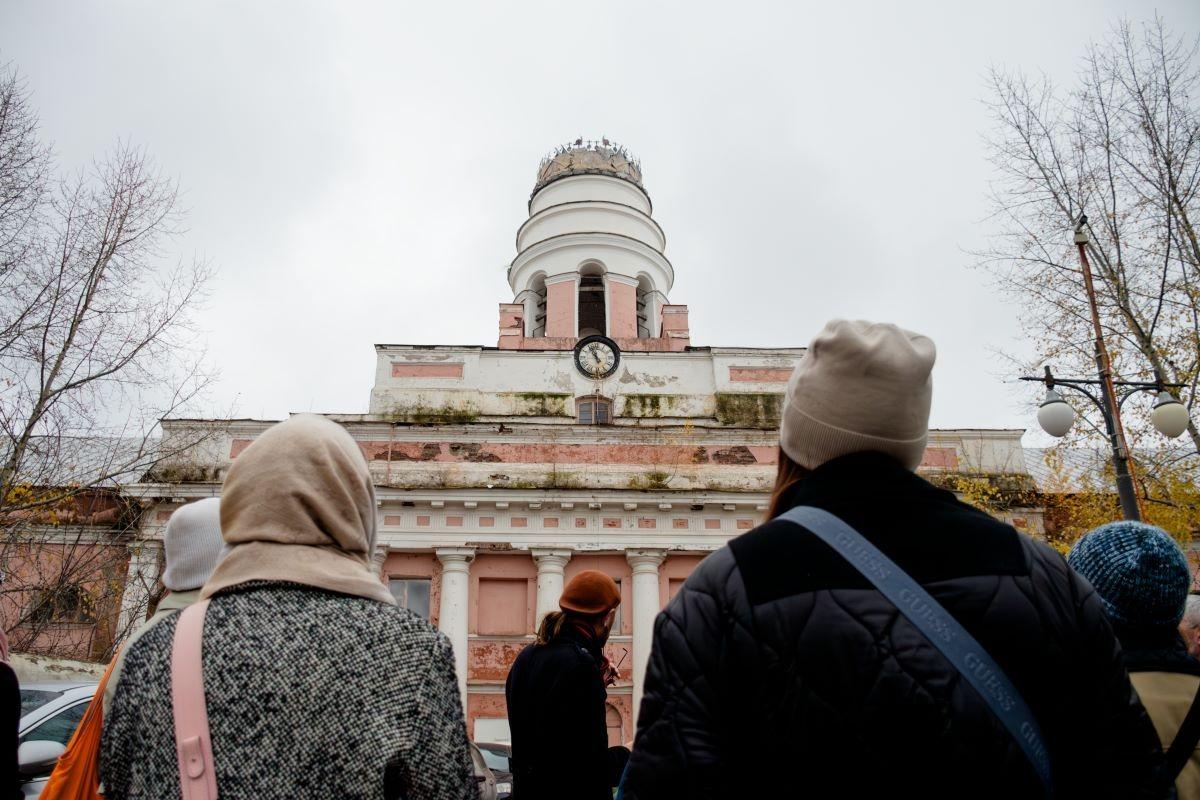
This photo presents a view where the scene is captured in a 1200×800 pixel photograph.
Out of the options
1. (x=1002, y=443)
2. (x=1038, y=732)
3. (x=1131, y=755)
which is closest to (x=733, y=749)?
(x=1038, y=732)

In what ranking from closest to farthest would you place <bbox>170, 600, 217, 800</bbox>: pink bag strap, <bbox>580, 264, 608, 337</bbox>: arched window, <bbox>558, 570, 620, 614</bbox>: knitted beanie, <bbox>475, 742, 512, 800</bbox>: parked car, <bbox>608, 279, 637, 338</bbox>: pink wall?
<bbox>170, 600, 217, 800</bbox>: pink bag strap
<bbox>558, 570, 620, 614</bbox>: knitted beanie
<bbox>475, 742, 512, 800</bbox>: parked car
<bbox>608, 279, 637, 338</bbox>: pink wall
<bbox>580, 264, 608, 337</bbox>: arched window

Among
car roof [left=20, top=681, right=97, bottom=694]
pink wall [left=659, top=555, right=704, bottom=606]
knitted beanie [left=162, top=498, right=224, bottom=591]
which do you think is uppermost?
pink wall [left=659, top=555, right=704, bottom=606]

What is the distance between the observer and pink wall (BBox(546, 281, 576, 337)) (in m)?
24.2

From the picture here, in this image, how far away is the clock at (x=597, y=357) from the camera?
21688mm

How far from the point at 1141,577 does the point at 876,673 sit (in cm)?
152

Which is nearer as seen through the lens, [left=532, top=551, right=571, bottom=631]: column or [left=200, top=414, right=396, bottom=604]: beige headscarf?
[left=200, top=414, right=396, bottom=604]: beige headscarf

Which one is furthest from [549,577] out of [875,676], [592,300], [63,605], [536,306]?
[875,676]

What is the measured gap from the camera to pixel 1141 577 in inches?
99.3

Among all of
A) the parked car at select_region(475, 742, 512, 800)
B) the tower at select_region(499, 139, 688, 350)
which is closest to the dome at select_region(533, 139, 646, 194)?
the tower at select_region(499, 139, 688, 350)

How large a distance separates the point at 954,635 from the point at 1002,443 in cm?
2174

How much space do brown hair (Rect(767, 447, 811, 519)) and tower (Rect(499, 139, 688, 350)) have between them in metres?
21.2

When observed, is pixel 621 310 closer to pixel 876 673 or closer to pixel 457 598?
pixel 457 598

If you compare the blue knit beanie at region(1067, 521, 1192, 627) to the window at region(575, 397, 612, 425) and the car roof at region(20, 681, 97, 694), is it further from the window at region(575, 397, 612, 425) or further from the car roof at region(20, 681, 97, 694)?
the window at region(575, 397, 612, 425)

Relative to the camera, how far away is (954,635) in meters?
1.58
